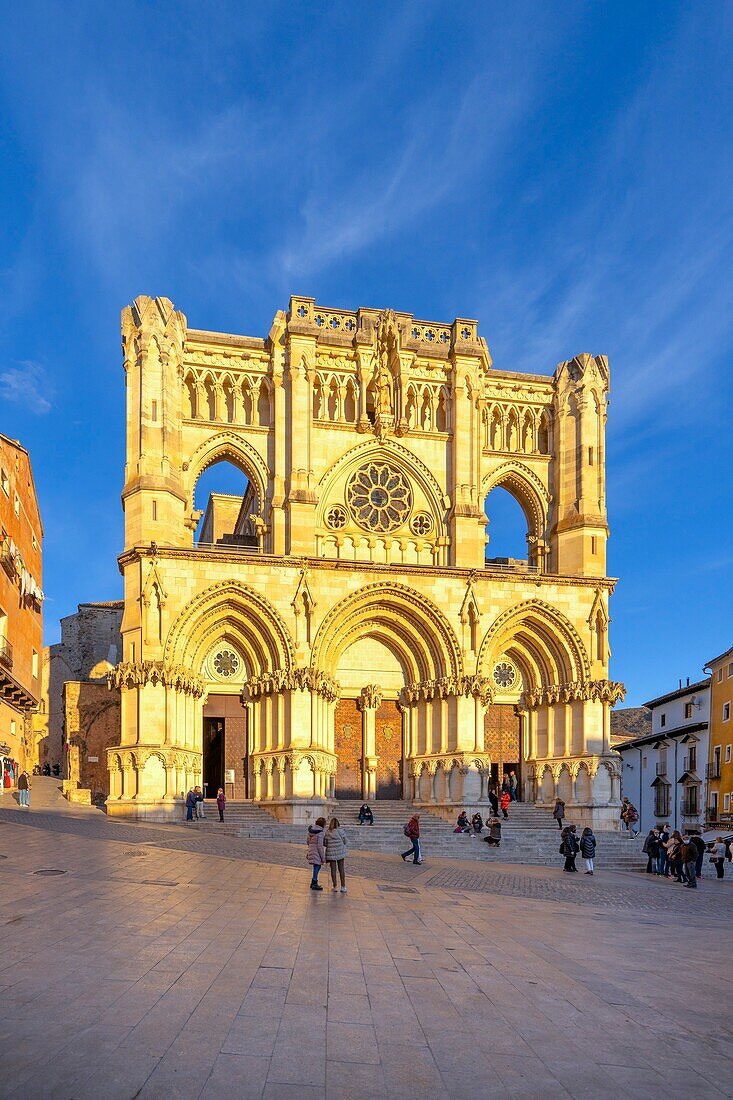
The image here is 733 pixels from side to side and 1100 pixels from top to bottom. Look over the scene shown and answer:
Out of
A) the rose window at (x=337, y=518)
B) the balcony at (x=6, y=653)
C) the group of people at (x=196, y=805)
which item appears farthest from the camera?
the balcony at (x=6, y=653)

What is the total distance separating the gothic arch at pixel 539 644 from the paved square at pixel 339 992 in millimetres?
16700

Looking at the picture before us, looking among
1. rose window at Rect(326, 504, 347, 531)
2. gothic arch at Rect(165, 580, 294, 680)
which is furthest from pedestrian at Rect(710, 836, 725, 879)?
rose window at Rect(326, 504, 347, 531)

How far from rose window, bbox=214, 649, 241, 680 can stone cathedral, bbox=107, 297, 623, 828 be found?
0.17ft

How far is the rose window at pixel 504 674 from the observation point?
122ft

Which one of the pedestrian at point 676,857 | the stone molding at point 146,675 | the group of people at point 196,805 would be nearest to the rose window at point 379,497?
the stone molding at point 146,675

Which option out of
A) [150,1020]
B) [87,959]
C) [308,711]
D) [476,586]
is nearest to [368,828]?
[308,711]

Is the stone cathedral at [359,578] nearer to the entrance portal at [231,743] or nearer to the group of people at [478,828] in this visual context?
the entrance portal at [231,743]

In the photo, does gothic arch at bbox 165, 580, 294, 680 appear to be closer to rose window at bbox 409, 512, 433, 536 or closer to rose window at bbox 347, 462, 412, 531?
rose window at bbox 347, 462, 412, 531

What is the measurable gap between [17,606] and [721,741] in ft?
115

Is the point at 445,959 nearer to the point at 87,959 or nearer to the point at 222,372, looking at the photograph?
the point at 87,959

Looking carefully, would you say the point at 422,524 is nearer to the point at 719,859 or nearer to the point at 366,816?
the point at 366,816

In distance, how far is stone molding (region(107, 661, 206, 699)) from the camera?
1229 inches

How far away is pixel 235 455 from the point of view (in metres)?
36.1

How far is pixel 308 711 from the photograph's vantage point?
32.7 metres
